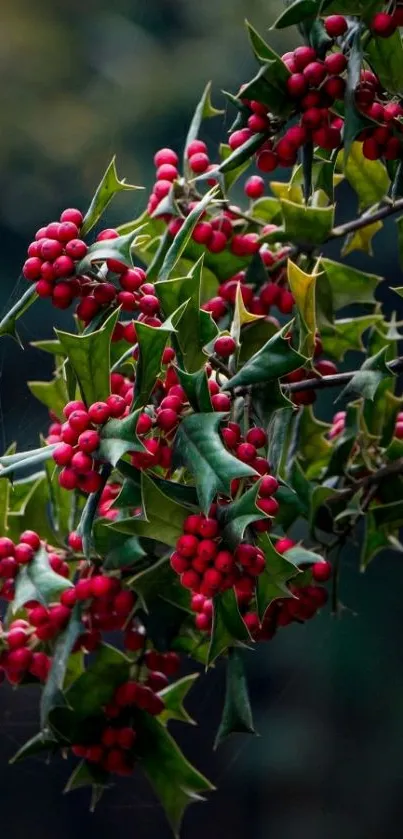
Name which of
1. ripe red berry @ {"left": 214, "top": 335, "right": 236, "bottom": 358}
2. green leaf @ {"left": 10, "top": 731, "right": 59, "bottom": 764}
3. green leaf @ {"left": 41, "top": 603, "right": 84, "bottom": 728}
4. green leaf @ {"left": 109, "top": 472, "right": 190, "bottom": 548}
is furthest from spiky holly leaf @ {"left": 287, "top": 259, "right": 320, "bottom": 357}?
green leaf @ {"left": 10, "top": 731, "right": 59, "bottom": 764}

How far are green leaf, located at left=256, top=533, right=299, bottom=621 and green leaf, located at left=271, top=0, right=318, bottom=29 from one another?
0.33 meters

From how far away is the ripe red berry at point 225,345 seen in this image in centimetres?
76

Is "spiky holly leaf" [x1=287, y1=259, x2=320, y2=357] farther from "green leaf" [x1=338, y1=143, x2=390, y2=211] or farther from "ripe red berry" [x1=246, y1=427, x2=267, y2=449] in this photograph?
"green leaf" [x1=338, y1=143, x2=390, y2=211]

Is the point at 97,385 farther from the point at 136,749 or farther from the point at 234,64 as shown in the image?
the point at 234,64

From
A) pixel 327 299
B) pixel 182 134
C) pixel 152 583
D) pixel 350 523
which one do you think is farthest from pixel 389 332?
pixel 182 134

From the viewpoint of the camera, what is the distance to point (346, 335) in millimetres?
981

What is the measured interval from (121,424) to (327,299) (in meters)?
0.34

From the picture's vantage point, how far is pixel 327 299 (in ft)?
3.10

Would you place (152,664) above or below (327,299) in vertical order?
below

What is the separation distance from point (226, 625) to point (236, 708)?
0.52ft

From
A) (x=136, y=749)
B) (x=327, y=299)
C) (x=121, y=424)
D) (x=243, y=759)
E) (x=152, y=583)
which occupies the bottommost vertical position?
(x=243, y=759)

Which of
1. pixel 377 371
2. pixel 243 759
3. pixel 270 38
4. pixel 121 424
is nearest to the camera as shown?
pixel 121 424

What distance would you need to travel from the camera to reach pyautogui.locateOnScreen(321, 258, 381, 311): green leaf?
0.98 meters

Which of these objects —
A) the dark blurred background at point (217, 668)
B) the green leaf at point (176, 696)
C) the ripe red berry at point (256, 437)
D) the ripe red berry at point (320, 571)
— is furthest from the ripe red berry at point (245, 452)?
the dark blurred background at point (217, 668)
